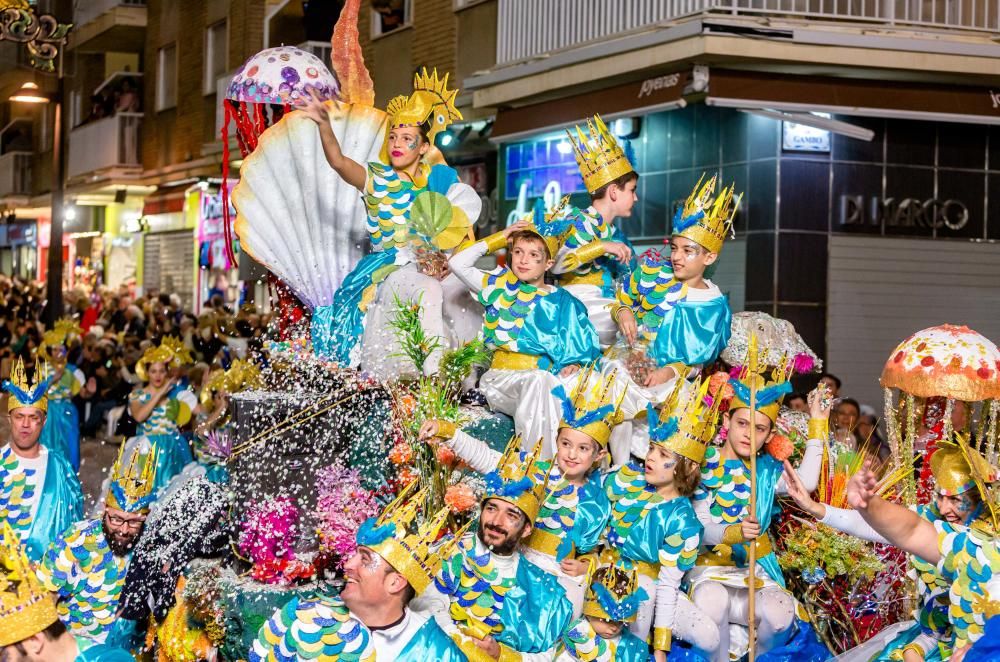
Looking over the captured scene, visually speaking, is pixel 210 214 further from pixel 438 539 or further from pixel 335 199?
pixel 438 539

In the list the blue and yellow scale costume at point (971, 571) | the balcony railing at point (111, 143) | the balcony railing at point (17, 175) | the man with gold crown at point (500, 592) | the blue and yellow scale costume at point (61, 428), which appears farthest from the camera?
the balcony railing at point (17, 175)

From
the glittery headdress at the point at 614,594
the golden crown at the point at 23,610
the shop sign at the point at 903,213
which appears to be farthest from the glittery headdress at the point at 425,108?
the shop sign at the point at 903,213

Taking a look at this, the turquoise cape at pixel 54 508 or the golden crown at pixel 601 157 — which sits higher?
the golden crown at pixel 601 157

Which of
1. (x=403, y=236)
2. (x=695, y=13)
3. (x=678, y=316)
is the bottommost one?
(x=678, y=316)

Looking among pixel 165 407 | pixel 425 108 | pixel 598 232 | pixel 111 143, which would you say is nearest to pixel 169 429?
pixel 165 407

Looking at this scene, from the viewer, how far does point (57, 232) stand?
19.6 meters

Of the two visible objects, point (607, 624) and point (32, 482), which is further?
point (32, 482)

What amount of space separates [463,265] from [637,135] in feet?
27.0

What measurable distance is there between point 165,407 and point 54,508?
3524mm

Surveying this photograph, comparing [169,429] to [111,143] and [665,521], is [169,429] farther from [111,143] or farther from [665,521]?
[111,143]

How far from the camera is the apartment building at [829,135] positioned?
12.9 m

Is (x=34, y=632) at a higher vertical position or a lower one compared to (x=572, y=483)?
lower

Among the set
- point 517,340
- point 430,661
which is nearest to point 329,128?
point 517,340

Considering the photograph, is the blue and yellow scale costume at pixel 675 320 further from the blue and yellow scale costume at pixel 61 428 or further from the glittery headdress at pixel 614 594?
the blue and yellow scale costume at pixel 61 428
